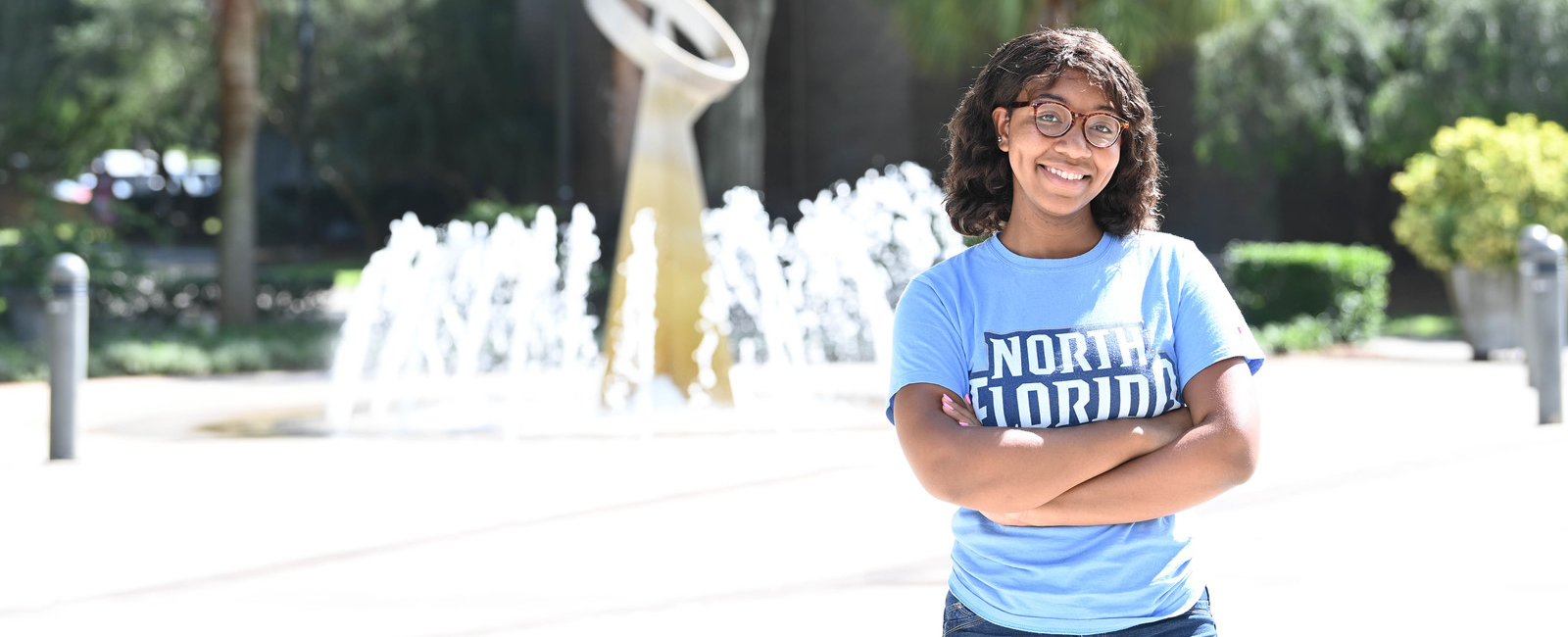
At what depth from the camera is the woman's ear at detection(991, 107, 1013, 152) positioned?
1.90m

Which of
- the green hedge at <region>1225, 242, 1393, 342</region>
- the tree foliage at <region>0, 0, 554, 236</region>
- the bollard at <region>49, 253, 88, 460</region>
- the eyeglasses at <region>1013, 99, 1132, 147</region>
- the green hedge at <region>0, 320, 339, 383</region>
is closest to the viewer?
the eyeglasses at <region>1013, 99, 1132, 147</region>

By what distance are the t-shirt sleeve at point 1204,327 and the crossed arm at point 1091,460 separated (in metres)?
0.03

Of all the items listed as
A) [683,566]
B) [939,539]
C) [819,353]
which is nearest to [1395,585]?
[939,539]

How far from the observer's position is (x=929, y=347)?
183 centimetres

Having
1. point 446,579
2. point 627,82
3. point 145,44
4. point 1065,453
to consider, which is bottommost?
point 446,579

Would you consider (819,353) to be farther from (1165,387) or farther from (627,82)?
(1165,387)

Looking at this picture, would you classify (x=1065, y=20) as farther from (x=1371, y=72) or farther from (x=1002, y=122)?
(x=1002, y=122)

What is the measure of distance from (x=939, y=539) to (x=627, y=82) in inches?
478

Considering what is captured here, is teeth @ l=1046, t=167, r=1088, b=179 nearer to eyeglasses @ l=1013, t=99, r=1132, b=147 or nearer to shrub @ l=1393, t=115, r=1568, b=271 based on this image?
eyeglasses @ l=1013, t=99, r=1132, b=147

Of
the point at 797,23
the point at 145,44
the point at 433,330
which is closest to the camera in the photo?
the point at 433,330

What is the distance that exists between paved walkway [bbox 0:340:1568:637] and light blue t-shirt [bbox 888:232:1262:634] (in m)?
2.07

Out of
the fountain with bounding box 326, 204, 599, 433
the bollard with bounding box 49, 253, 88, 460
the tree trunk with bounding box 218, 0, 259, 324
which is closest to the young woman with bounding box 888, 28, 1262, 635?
the bollard with bounding box 49, 253, 88, 460

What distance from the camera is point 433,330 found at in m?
10.8

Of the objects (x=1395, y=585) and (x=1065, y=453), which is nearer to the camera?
(x=1065, y=453)
